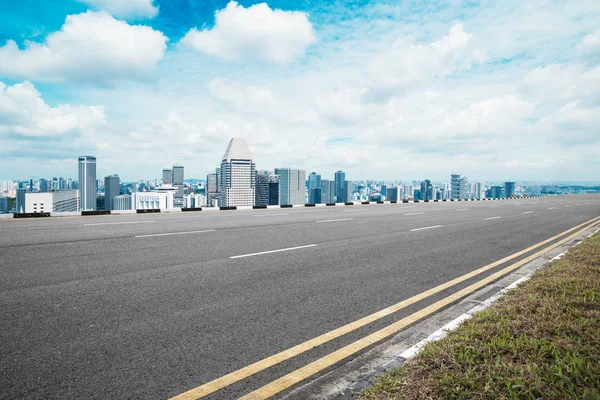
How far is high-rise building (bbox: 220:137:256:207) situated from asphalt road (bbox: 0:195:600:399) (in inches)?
5943

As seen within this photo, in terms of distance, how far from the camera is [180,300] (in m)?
4.56

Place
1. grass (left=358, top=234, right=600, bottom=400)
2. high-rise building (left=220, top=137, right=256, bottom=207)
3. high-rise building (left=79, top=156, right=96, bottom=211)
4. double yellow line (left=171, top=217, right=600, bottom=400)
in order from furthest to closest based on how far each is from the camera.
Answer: high-rise building (left=79, top=156, right=96, bottom=211), high-rise building (left=220, top=137, right=256, bottom=207), double yellow line (left=171, top=217, right=600, bottom=400), grass (left=358, top=234, right=600, bottom=400)

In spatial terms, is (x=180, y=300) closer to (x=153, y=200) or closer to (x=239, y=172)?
(x=153, y=200)

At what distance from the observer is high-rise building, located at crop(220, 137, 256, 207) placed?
160 metres

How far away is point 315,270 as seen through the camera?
247 inches

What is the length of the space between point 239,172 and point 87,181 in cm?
8537

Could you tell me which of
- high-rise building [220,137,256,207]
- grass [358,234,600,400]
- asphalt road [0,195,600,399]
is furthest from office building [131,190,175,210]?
high-rise building [220,137,256,207]

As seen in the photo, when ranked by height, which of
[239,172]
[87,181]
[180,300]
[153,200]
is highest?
[239,172]

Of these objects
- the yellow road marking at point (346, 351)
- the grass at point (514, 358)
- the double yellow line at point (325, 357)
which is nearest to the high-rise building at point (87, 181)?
the double yellow line at point (325, 357)

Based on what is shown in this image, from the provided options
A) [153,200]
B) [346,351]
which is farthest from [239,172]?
[346,351]

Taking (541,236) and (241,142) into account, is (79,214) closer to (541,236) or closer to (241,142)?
(541,236)

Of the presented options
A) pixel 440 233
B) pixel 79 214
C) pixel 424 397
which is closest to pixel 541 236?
pixel 440 233

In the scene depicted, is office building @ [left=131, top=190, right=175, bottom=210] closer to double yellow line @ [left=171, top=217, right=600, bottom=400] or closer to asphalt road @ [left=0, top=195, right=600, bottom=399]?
asphalt road @ [left=0, top=195, right=600, bottom=399]

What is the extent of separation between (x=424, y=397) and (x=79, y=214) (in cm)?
1902
